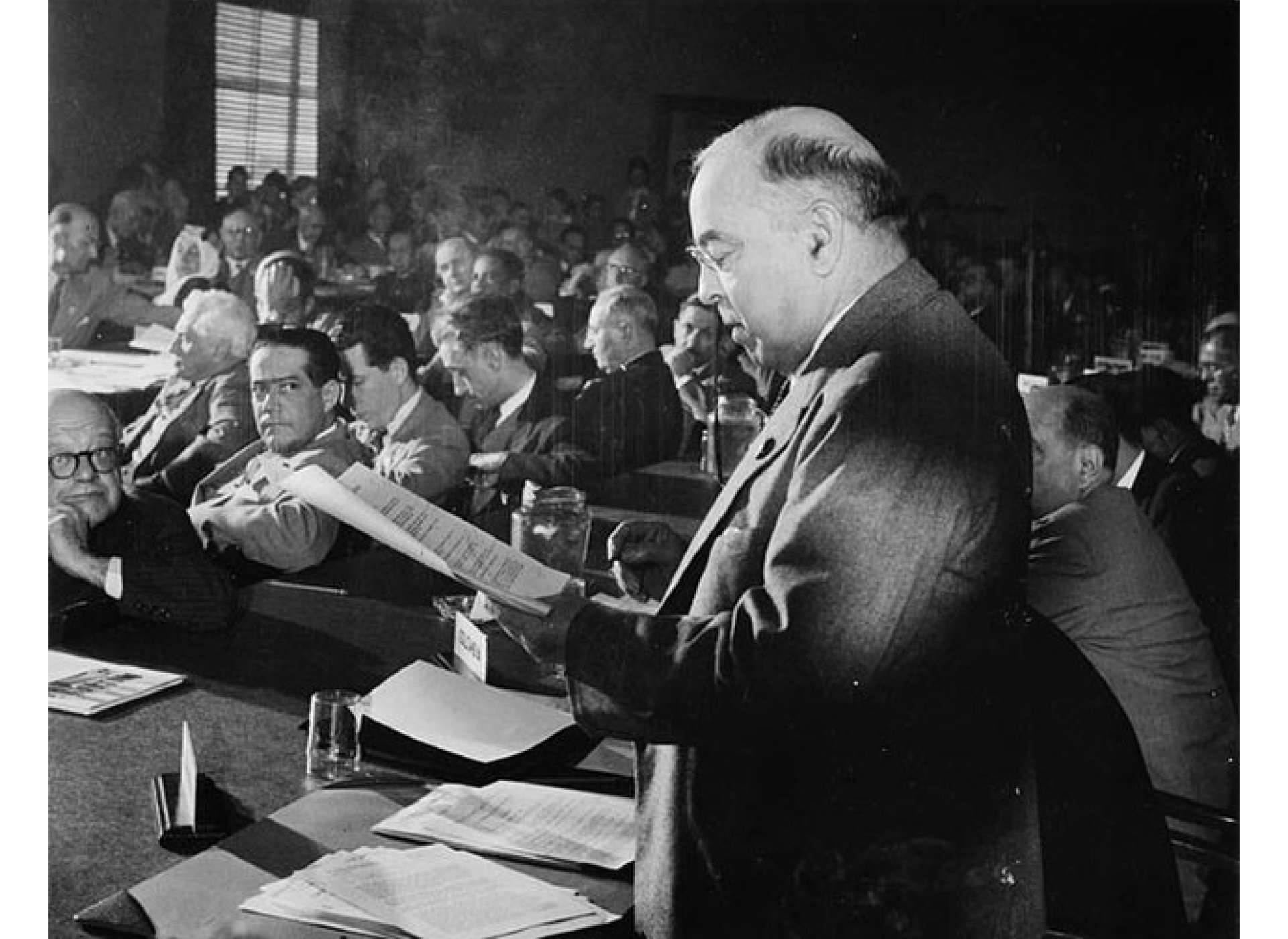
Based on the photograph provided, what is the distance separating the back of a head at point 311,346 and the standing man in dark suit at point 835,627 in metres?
0.59

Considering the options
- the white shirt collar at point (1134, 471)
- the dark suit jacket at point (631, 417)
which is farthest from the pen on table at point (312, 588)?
the white shirt collar at point (1134, 471)

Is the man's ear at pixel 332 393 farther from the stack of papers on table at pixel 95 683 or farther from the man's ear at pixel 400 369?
the stack of papers on table at pixel 95 683

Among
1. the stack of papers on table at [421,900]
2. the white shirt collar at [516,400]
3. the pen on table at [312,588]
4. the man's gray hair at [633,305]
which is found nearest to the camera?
the stack of papers on table at [421,900]

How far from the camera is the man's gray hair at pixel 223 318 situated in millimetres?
2680

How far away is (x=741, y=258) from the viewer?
2422mm

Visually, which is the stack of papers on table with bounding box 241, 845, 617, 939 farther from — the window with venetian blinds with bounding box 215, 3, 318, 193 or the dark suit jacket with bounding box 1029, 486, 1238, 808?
the window with venetian blinds with bounding box 215, 3, 318, 193

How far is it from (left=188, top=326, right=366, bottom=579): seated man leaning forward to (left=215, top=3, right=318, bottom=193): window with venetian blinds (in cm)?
27

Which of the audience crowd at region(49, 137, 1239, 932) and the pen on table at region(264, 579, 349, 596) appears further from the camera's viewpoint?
the pen on table at region(264, 579, 349, 596)

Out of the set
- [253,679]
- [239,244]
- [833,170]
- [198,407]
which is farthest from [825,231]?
[253,679]

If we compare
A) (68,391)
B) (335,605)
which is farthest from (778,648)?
(68,391)

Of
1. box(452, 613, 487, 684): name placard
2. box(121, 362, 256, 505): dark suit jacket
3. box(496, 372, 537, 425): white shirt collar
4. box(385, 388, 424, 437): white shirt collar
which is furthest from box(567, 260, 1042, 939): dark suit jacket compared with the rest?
box(121, 362, 256, 505): dark suit jacket

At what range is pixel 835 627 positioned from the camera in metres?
2.30

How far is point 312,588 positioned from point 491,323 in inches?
21.1

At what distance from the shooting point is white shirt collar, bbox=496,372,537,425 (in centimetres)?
260
